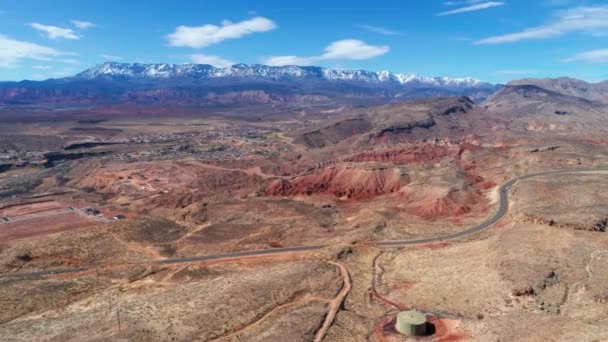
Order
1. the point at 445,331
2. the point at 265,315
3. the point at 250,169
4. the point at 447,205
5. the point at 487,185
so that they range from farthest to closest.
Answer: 1. the point at 250,169
2. the point at 487,185
3. the point at 447,205
4. the point at 265,315
5. the point at 445,331

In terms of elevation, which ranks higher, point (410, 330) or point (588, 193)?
point (588, 193)

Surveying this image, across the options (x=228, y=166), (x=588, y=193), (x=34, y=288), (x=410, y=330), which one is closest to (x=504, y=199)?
(x=588, y=193)

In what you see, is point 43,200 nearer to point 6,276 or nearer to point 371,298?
point 6,276

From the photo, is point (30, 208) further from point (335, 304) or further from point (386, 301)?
point (386, 301)

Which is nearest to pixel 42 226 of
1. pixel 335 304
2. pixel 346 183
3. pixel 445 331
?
pixel 346 183

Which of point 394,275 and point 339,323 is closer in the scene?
point 339,323

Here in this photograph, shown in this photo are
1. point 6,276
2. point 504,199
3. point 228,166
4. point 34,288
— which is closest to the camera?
point 34,288

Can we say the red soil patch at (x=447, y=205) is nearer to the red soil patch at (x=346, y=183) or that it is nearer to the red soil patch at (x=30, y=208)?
the red soil patch at (x=346, y=183)

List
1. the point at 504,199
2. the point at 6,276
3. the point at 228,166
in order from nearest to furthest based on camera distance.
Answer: the point at 6,276, the point at 504,199, the point at 228,166
